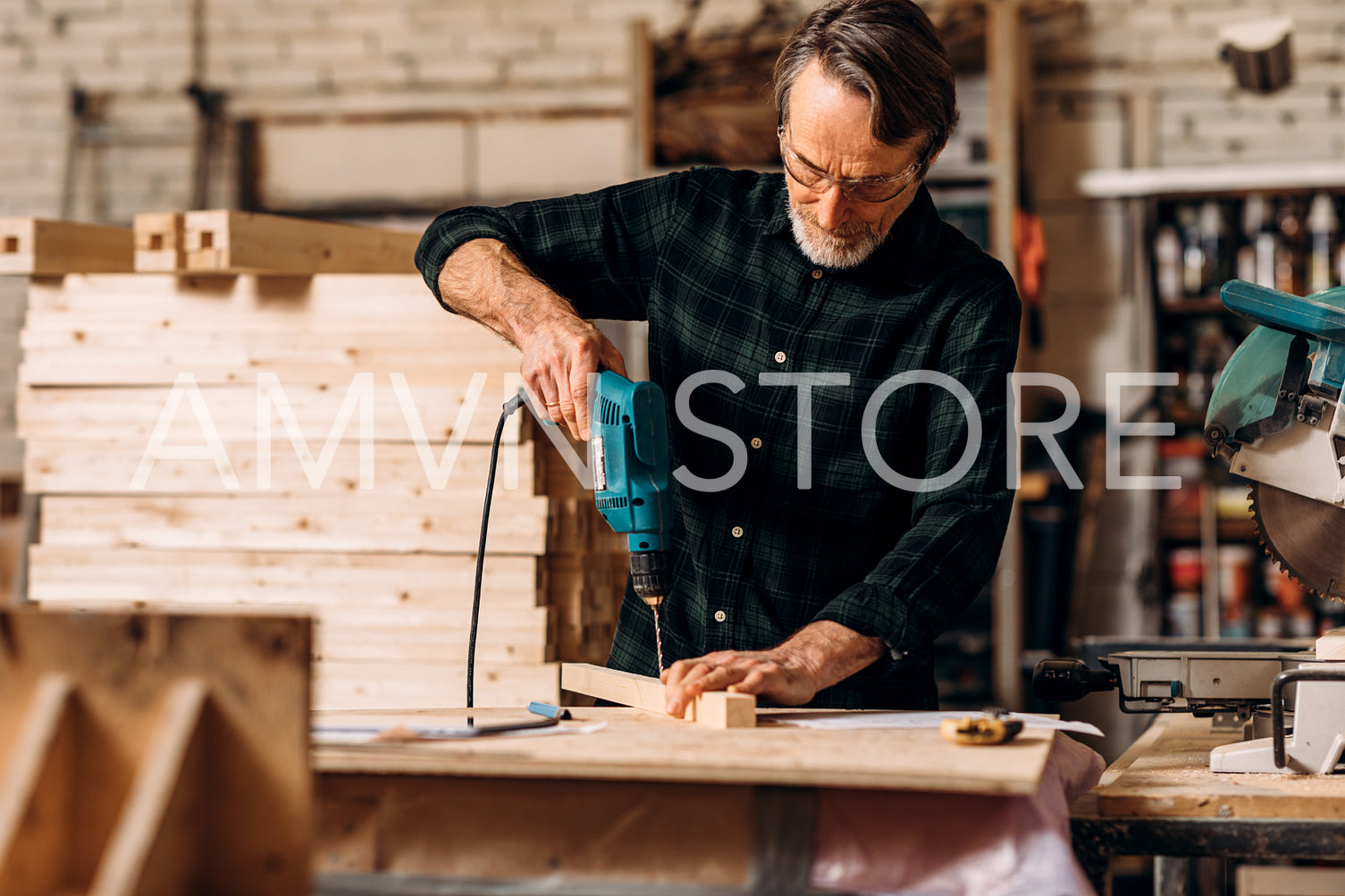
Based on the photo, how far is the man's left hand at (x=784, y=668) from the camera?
1.45 m

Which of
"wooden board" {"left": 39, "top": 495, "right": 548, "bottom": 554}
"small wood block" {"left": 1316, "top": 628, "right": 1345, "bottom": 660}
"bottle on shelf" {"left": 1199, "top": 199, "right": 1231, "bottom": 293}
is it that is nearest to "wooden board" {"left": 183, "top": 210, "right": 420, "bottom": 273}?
"wooden board" {"left": 39, "top": 495, "right": 548, "bottom": 554}

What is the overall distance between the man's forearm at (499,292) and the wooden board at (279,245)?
855 millimetres

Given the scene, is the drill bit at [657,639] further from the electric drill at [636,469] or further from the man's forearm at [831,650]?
the man's forearm at [831,650]

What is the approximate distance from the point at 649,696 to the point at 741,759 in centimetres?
39

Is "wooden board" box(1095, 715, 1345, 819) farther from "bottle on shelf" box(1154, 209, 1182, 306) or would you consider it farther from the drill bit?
"bottle on shelf" box(1154, 209, 1182, 306)

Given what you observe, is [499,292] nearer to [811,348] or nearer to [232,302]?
[811,348]

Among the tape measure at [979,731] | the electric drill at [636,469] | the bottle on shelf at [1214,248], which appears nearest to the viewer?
the tape measure at [979,731]

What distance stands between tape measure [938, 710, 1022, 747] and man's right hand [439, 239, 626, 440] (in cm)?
64

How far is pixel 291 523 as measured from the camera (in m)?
2.70

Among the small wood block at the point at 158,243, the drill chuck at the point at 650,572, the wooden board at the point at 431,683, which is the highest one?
the small wood block at the point at 158,243

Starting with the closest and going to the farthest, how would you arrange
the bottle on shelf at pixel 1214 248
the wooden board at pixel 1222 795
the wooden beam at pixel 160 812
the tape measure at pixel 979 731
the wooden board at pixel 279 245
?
the wooden beam at pixel 160 812 → the tape measure at pixel 979 731 → the wooden board at pixel 1222 795 → the wooden board at pixel 279 245 → the bottle on shelf at pixel 1214 248

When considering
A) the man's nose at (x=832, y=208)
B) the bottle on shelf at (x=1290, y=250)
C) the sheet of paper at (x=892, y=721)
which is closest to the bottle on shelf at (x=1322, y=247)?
the bottle on shelf at (x=1290, y=250)

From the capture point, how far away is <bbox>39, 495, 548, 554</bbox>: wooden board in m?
2.65

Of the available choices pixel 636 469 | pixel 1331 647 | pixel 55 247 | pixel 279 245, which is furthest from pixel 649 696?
pixel 55 247
